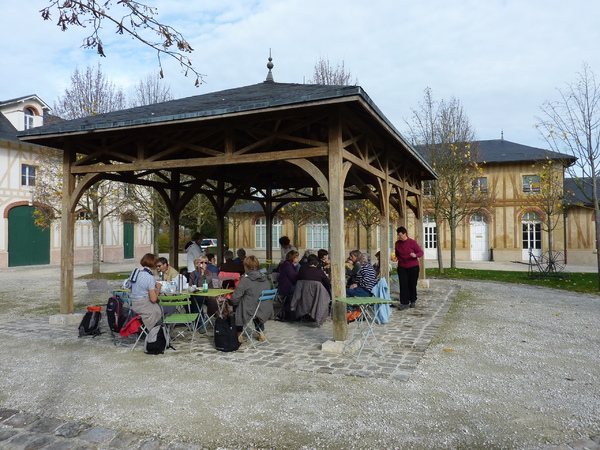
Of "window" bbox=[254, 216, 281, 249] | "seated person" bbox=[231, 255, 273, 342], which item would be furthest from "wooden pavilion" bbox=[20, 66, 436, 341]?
"window" bbox=[254, 216, 281, 249]

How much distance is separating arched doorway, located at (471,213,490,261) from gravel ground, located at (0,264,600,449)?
1847 centimetres

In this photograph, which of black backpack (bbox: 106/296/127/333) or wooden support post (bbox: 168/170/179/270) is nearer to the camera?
black backpack (bbox: 106/296/127/333)

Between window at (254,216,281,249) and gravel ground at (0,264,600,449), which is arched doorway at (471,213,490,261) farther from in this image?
gravel ground at (0,264,600,449)

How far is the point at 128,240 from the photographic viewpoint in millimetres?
26688

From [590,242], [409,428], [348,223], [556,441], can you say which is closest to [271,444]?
[409,428]

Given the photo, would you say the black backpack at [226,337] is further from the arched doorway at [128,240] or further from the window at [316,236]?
the arched doorway at [128,240]

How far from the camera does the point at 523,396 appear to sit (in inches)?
152

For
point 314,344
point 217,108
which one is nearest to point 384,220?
point 314,344

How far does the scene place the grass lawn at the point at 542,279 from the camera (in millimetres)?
11811

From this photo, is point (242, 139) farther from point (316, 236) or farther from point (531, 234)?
point (531, 234)

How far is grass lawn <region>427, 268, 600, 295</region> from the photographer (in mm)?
11811

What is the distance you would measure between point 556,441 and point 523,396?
853mm

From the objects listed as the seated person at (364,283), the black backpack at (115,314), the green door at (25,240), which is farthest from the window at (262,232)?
the black backpack at (115,314)

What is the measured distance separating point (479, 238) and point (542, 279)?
10386 millimetres
